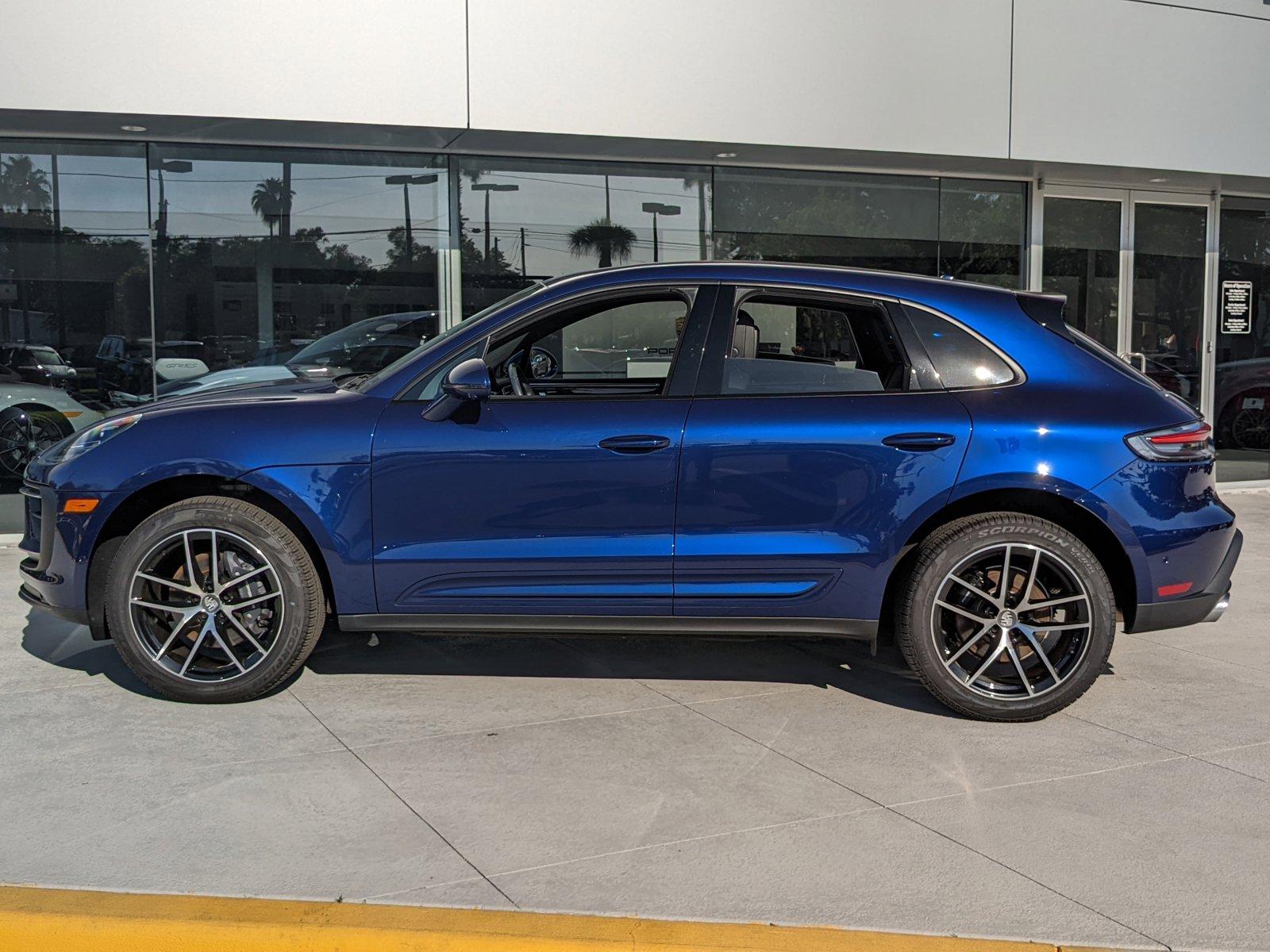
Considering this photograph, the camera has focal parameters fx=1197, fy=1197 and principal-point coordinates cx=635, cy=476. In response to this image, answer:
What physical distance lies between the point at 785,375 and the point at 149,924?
305 centimetres

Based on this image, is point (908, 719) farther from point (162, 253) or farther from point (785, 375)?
point (162, 253)

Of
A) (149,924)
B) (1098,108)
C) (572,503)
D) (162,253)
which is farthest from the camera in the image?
(1098,108)

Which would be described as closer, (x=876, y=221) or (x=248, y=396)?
(x=248, y=396)

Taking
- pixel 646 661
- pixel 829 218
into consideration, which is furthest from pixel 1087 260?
pixel 646 661

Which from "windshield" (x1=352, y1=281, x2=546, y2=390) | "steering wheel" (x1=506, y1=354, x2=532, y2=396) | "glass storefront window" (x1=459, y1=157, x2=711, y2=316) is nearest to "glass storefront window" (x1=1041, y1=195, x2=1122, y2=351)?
"glass storefront window" (x1=459, y1=157, x2=711, y2=316)

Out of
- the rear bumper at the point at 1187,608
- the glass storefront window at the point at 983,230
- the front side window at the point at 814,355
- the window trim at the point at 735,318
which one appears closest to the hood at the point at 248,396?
the window trim at the point at 735,318

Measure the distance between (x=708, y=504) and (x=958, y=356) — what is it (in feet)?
3.88

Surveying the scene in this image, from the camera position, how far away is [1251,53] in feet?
35.1

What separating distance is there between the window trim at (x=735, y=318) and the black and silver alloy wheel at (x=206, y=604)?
1.93 meters

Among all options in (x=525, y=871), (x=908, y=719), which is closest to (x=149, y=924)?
(x=525, y=871)

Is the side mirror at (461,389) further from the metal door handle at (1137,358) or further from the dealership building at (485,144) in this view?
the metal door handle at (1137,358)

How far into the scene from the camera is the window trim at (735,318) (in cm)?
484

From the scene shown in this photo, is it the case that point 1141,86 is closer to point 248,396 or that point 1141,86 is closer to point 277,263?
point 277,263

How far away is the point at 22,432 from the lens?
31.6 feet
